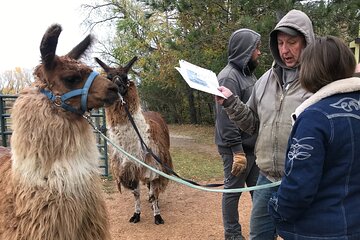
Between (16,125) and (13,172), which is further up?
(16,125)

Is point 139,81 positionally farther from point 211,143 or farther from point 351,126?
point 351,126

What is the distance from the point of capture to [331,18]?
8758 mm

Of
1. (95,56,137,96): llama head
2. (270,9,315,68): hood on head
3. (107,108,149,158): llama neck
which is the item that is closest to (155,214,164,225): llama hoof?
(107,108,149,158): llama neck

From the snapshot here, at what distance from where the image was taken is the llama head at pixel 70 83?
234 cm

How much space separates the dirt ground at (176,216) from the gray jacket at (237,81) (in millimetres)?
1495

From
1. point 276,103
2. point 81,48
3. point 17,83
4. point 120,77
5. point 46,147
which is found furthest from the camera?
point 17,83

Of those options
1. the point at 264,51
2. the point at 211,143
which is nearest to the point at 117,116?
the point at 264,51

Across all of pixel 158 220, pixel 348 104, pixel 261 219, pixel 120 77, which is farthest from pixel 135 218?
pixel 348 104

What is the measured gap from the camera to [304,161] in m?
1.56

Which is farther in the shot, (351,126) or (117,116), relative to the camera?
(117,116)

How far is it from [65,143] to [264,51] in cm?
844

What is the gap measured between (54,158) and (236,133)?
173cm

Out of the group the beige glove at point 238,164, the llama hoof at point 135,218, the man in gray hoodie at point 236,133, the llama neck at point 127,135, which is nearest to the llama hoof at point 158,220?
the llama hoof at point 135,218

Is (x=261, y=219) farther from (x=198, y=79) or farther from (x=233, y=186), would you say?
(x=198, y=79)
